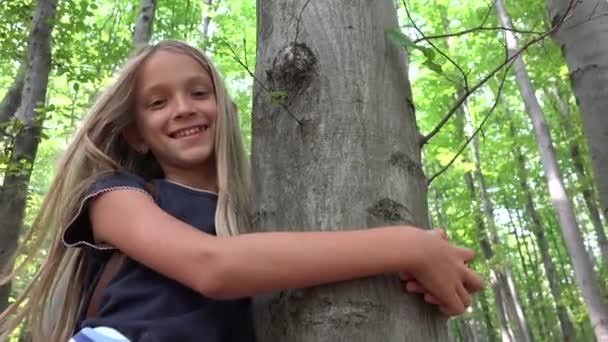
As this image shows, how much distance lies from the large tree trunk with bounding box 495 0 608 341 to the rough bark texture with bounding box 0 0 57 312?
15.1 feet

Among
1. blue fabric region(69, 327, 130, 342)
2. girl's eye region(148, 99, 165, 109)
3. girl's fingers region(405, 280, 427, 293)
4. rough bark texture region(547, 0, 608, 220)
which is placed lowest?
blue fabric region(69, 327, 130, 342)

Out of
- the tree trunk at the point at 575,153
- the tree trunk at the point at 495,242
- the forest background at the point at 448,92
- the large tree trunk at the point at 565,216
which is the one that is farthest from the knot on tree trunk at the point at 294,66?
the tree trunk at the point at 495,242

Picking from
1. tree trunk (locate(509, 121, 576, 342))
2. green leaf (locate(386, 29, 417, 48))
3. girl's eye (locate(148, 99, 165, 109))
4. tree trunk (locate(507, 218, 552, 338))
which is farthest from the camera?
tree trunk (locate(507, 218, 552, 338))

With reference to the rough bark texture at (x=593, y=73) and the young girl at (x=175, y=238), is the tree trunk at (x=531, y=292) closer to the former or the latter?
the rough bark texture at (x=593, y=73)

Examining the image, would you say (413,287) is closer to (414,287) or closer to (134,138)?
(414,287)

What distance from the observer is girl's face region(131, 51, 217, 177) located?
1467 mm

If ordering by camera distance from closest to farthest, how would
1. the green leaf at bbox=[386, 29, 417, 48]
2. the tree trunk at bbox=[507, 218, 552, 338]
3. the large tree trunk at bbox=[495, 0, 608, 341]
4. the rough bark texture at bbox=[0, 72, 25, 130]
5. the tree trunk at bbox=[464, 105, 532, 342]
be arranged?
the green leaf at bbox=[386, 29, 417, 48] < the large tree trunk at bbox=[495, 0, 608, 341] < the rough bark texture at bbox=[0, 72, 25, 130] < the tree trunk at bbox=[464, 105, 532, 342] < the tree trunk at bbox=[507, 218, 552, 338]

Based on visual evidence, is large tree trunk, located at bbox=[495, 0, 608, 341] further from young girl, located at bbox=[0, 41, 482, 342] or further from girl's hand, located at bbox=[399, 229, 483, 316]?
girl's hand, located at bbox=[399, 229, 483, 316]

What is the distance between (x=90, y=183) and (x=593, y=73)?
2541mm

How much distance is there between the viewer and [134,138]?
5.23ft

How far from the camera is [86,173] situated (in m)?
1.45

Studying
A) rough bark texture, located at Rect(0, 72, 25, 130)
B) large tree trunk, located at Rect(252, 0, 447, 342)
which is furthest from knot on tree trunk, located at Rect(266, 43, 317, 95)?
rough bark texture, located at Rect(0, 72, 25, 130)

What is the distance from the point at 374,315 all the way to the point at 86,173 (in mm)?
847

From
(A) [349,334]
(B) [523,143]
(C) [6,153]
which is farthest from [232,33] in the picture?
(A) [349,334]
